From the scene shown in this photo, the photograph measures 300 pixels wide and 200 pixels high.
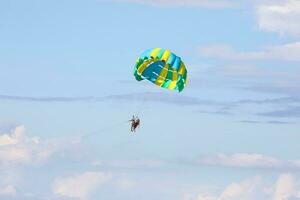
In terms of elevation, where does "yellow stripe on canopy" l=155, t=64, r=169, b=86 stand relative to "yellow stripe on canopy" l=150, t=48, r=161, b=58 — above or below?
below

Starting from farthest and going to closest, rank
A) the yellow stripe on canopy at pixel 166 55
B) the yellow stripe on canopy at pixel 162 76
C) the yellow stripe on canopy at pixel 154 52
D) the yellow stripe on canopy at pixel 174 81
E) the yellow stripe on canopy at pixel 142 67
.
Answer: the yellow stripe on canopy at pixel 162 76 < the yellow stripe on canopy at pixel 142 67 < the yellow stripe on canopy at pixel 174 81 < the yellow stripe on canopy at pixel 154 52 < the yellow stripe on canopy at pixel 166 55

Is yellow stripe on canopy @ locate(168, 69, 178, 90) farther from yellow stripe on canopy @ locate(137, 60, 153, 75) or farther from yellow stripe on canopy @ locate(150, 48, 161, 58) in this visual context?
yellow stripe on canopy @ locate(150, 48, 161, 58)

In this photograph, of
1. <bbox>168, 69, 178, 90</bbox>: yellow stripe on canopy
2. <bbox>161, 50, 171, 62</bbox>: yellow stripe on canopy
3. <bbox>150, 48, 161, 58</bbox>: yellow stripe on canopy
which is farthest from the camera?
<bbox>168, 69, 178, 90</bbox>: yellow stripe on canopy

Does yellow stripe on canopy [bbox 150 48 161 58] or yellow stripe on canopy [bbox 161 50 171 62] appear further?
yellow stripe on canopy [bbox 150 48 161 58]

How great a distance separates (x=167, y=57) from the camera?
162m

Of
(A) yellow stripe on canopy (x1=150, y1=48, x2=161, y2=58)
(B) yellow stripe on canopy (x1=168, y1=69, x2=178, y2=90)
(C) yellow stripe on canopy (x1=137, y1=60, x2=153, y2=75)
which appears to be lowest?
(B) yellow stripe on canopy (x1=168, y1=69, x2=178, y2=90)

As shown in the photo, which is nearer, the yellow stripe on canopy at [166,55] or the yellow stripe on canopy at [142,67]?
the yellow stripe on canopy at [166,55]

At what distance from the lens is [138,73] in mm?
166000

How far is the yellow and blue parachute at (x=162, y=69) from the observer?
531 feet

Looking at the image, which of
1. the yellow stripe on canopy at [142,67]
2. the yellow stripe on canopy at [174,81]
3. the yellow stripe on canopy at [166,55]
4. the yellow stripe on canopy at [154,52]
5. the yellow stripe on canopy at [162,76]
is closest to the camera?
the yellow stripe on canopy at [166,55]

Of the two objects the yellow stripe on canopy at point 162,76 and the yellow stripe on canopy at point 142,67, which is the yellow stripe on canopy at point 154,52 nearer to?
the yellow stripe on canopy at point 142,67

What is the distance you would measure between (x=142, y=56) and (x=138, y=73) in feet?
11.0

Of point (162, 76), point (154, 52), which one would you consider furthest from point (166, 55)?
point (162, 76)

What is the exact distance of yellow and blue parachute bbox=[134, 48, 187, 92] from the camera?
16188cm
